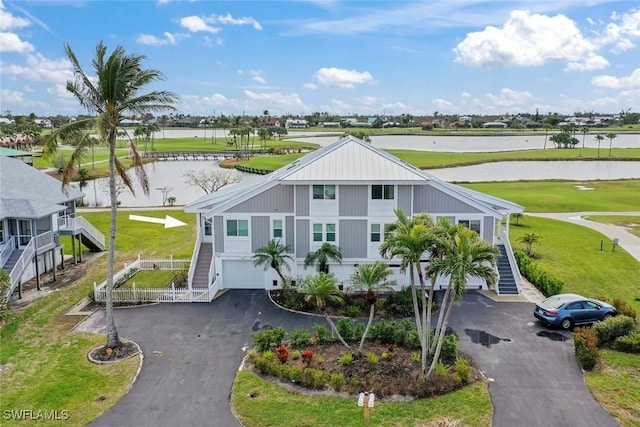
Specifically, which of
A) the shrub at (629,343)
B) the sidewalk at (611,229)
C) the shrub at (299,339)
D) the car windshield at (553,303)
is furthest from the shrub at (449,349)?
the sidewalk at (611,229)

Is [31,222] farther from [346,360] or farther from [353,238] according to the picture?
[346,360]

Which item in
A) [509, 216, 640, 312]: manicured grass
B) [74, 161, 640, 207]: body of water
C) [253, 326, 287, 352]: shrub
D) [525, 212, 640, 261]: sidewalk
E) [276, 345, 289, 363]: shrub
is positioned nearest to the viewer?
[276, 345, 289, 363]: shrub

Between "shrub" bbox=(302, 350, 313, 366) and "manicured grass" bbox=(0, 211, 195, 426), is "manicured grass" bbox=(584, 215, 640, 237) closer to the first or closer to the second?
"shrub" bbox=(302, 350, 313, 366)

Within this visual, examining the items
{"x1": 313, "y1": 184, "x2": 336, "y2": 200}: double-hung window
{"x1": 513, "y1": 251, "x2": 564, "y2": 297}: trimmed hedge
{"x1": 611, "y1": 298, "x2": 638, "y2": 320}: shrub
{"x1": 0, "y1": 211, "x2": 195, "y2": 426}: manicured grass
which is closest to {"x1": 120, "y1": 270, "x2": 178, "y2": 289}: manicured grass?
{"x1": 0, "y1": 211, "x2": 195, "y2": 426}: manicured grass

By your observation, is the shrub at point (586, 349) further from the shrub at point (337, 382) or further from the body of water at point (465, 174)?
the body of water at point (465, 174)

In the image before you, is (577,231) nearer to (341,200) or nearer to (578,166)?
(341,200)

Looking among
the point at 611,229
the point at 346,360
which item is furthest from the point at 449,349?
the point at 611,229
